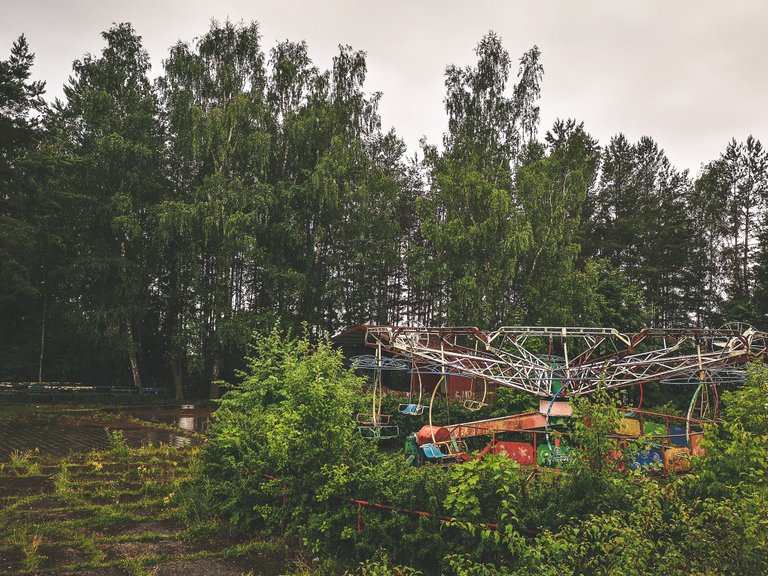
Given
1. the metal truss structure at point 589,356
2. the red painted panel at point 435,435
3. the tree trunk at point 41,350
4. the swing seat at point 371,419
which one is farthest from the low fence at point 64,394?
the red painted panel at point 435,435

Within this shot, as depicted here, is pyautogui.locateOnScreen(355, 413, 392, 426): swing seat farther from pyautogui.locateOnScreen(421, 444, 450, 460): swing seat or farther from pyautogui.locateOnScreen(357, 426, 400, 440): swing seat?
pyautogui.locateOnScreen(421, 444, 450, 460): swing seat

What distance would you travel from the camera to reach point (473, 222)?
93.7ft

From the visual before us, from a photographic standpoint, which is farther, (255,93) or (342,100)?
(342,100)

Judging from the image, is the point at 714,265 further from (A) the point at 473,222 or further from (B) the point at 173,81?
(B) the point at 173,81

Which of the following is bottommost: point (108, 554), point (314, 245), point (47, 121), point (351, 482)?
point (108, 554)

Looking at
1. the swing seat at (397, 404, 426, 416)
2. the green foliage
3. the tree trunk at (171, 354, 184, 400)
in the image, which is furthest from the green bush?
the tree trunk at (171, 354, 184, 400)

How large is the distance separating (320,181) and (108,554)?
79.8 ft

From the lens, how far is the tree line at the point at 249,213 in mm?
27672

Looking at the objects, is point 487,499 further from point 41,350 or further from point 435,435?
point 41,350

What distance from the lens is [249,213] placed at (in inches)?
1125

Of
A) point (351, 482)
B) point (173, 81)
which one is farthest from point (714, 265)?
point (351, 482)

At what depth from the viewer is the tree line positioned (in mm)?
27672

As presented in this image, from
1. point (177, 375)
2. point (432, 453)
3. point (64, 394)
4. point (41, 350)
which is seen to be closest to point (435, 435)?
point (432, 453)

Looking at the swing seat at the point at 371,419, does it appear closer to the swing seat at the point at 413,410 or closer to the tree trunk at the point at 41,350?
the swing seat at the point at 413,410
